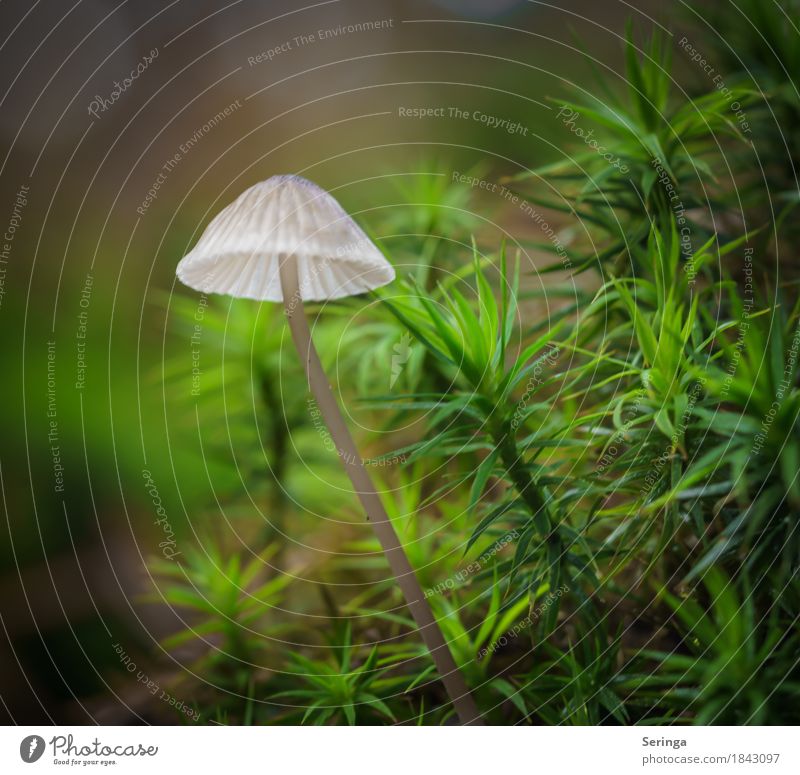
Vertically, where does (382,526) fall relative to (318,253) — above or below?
below

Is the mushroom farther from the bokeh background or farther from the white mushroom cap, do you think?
the bokeh background

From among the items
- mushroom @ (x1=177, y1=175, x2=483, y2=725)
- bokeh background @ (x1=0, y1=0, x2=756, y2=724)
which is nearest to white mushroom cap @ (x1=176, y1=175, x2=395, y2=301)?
mushroom @ (x1=177, y1=175, x2=483, y2=725)
